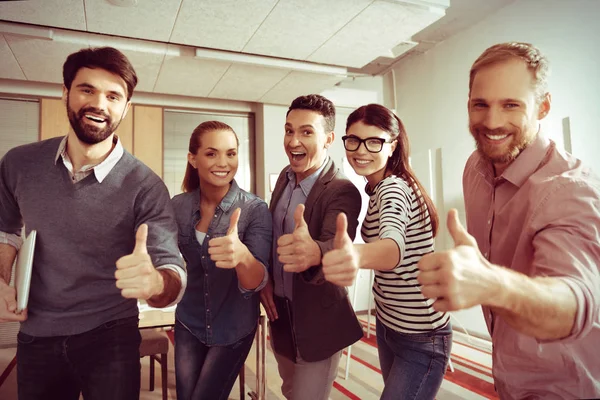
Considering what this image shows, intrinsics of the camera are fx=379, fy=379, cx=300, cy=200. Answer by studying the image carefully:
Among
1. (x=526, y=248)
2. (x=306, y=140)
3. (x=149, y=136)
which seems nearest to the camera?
(x=526, y=248)

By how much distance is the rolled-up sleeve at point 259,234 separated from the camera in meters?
1.21

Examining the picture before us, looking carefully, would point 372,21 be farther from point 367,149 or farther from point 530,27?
point 367,149

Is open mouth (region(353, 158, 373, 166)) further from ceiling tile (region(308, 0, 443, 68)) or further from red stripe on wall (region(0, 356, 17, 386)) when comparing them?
red stripe on wall (region(0, 356, 17, 386))

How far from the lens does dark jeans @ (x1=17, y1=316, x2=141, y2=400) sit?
99cm

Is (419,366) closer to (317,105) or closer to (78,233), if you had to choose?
(317,105)

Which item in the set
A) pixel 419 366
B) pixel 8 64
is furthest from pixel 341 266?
pixel 8 64

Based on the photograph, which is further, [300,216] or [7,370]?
[7,370]

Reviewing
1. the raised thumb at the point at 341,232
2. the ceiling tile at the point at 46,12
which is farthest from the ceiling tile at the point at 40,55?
the raised thumb at the point at 341,232

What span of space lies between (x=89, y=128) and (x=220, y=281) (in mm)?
607

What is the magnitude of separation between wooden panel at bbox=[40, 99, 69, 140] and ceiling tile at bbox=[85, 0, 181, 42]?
4.19 ft

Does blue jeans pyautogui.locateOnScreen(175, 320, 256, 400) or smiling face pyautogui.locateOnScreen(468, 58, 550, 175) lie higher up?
smiling face pyautogui.locateOnScreen(468, 58, 550, 175)

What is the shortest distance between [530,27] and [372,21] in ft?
3.93

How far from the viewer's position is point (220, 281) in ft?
4.16

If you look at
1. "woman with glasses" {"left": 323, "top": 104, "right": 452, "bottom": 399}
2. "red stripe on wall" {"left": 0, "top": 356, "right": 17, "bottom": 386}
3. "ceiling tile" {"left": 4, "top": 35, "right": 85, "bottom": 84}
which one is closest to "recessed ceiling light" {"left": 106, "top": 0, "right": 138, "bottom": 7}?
"ceiling tile" {"left": 4, "top": 35, "right": 85, "bottom": 84}
